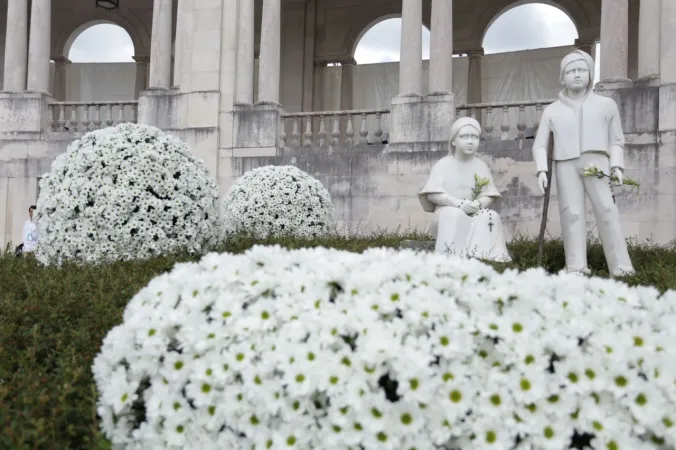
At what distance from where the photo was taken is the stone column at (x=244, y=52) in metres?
16.6

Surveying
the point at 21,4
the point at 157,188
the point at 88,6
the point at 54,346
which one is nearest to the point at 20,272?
the point at 157,188

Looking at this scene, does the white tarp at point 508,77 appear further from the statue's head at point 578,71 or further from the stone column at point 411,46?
the statue's head at point 578,71

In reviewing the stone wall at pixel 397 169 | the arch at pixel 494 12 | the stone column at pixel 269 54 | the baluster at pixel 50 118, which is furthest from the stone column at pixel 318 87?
the baluster at pixel 50 118

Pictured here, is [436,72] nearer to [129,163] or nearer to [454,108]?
[454,108]

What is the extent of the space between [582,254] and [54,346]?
20.8ft

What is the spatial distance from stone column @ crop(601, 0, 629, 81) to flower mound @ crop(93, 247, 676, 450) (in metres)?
11.9

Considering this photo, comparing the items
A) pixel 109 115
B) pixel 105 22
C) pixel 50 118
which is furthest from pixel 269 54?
pixel 105 22

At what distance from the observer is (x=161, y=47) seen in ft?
56.6

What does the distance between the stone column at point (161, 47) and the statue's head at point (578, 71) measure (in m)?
10.9

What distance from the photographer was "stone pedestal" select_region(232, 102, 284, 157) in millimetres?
16078

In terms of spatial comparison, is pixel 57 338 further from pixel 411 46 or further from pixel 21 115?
pixel 21 115

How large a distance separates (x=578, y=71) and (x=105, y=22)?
20.9m

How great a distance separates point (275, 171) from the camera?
12.1 metres

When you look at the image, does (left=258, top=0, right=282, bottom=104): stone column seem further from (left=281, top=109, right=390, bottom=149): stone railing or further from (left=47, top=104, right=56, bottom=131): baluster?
(left=47, top=104, right=56, bottom=131): baluster
